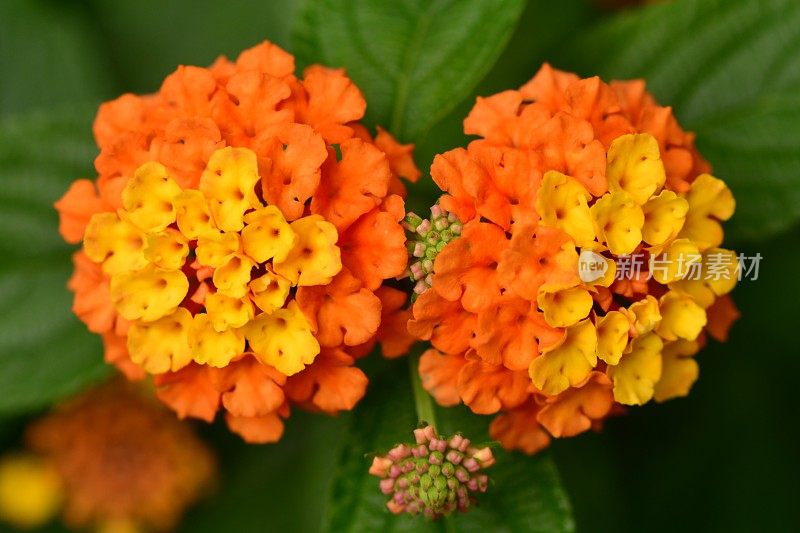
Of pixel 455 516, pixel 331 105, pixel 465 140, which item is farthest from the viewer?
pixel 465 140

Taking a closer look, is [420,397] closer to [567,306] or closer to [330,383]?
[330,383]

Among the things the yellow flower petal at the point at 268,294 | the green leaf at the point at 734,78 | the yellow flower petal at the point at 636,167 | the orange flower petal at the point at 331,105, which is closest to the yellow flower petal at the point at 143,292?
the yellow flower petal at the point at 268,294

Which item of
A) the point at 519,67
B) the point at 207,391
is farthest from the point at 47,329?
the point at 519,67

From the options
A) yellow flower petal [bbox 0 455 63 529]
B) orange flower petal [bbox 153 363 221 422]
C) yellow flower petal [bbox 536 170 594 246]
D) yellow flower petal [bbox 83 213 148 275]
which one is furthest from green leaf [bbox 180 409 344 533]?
yellow flower petal [bbox 536 170 594 246]

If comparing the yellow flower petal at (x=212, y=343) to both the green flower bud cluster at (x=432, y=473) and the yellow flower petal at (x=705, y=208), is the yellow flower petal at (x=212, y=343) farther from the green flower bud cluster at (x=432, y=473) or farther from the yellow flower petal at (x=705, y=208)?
the yellow flower petal at (x=705, y=208)

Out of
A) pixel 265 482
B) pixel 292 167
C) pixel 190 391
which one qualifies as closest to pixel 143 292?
pixel 190 391

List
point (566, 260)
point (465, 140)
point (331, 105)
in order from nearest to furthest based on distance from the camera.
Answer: point (566, 260), point (331, 105), point (465, 140)

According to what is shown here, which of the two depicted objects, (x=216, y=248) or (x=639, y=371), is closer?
(x=216, y=248)
